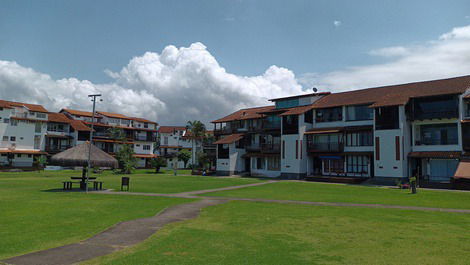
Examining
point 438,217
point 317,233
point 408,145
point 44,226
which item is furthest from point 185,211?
point 408,145

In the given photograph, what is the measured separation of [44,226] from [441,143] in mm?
38132

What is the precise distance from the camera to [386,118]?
121ft

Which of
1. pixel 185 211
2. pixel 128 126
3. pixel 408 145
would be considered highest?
pixel 128 126

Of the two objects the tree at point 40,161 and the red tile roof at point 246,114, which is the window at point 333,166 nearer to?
the red tile roof at point 246,114

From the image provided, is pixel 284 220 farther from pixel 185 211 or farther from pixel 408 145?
pixel 408 145

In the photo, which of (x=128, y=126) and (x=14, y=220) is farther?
(x=128, y=126)

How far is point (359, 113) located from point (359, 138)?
11.1 feet

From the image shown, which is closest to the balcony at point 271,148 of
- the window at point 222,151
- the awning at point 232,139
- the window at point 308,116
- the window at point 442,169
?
the awning at point 232,139

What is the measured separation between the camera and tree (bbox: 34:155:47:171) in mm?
58938

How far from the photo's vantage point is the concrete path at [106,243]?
785cm

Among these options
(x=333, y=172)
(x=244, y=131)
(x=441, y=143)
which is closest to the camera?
(x=441, y=143)

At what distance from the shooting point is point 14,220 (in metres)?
12.8

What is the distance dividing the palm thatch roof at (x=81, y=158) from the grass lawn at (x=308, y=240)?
577 inches

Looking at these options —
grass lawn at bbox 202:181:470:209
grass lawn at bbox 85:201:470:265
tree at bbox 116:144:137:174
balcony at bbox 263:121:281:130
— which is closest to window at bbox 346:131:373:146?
balcony at bbox 263:121:281:130
